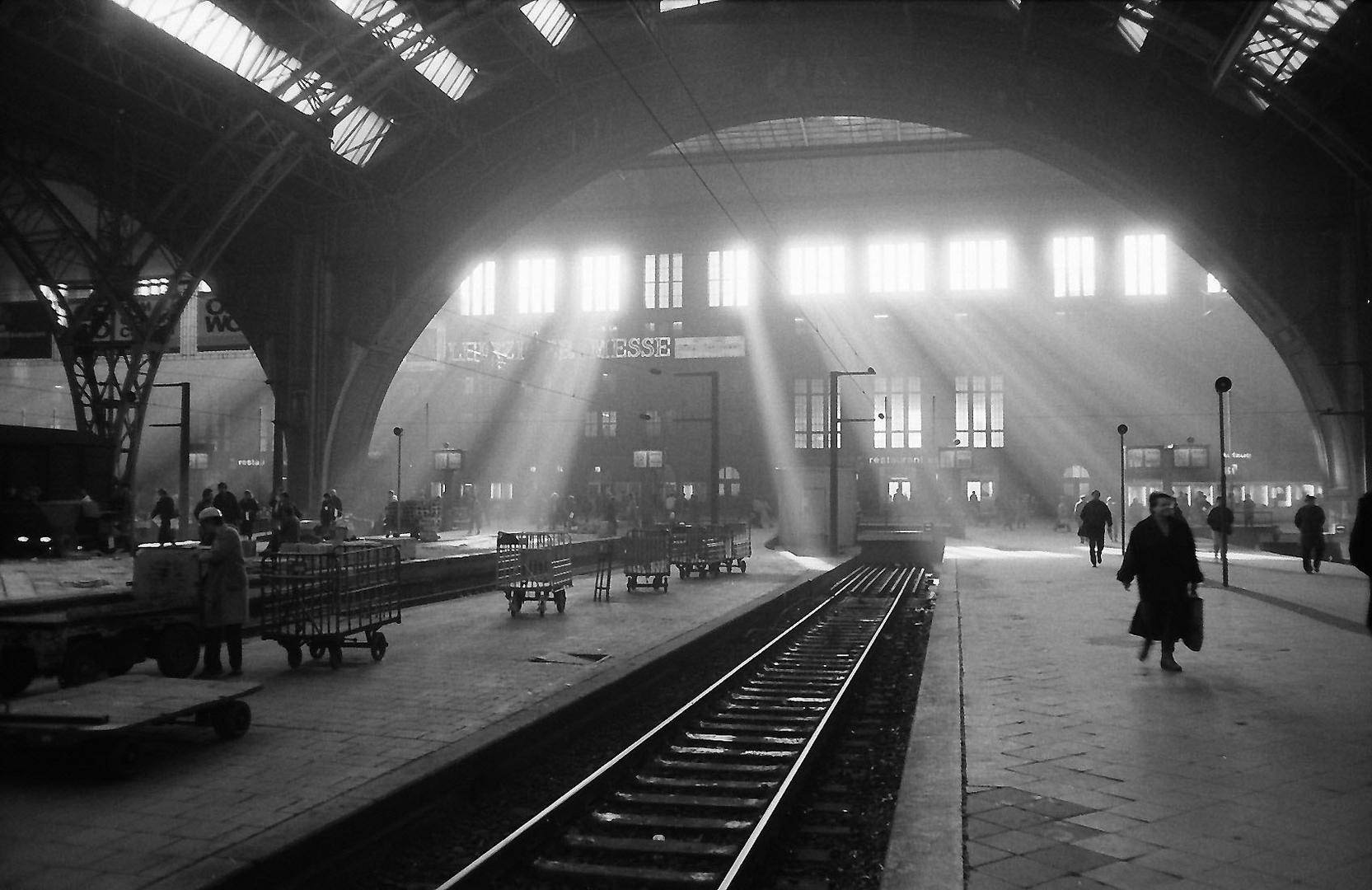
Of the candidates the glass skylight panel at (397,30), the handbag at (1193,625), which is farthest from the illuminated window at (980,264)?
the handbag at (1193,625)

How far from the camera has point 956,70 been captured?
26531mm

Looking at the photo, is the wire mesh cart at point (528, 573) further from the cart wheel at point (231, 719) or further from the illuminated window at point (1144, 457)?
the illuminated window at point (1144, 457)

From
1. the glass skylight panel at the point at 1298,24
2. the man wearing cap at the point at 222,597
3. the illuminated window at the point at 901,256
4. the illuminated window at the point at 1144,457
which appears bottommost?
the man wearing cap at the point at 222,597

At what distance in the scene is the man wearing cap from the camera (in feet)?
26.4

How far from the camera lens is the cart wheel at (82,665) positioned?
7.70m

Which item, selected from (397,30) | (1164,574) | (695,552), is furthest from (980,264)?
(1164,574)

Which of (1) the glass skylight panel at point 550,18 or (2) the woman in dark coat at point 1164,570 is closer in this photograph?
(2) the woman in dark coat at point 1164,570

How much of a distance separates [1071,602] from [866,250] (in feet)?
125

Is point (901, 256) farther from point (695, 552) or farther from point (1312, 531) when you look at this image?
point (695, 552)

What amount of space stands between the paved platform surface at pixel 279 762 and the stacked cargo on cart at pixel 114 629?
0.51 m

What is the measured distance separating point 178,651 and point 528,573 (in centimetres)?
479

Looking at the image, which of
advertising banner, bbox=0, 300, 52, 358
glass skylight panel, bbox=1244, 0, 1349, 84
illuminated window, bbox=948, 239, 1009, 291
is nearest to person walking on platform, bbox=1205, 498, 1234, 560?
glass skylight panel, bbox=1244, 0, 1349, 84

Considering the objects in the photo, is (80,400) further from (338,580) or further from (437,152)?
(338,580)

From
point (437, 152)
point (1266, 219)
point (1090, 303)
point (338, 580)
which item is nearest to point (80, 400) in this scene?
point (437, 152)
